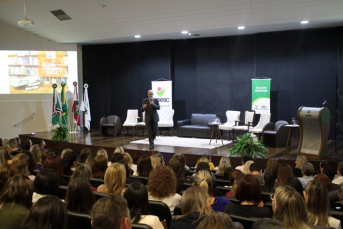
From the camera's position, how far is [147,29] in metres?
11.2

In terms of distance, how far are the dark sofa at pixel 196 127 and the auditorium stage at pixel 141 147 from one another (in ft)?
2.14

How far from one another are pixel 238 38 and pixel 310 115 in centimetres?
489

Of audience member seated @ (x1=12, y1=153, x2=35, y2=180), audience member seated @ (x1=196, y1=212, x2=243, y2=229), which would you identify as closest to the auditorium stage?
audience member seated @ (x1=12, y1=153, x2=35, y2=180)

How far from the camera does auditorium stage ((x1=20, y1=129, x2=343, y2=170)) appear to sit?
8.26 m

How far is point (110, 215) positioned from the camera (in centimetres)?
176

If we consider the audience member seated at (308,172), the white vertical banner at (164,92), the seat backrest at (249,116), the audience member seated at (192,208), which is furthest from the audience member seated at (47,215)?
the white vertical banner at (164,92)

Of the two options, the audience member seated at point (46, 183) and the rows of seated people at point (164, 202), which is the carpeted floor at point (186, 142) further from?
the audience member seated at point (46, 183)

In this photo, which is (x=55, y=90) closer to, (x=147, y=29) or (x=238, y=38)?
(x=147, y=29)

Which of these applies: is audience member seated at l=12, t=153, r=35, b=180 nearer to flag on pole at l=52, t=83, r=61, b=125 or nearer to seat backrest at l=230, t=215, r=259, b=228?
seat backrest at l=230, t=215, r=259, b=228

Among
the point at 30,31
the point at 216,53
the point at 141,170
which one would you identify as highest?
the point at 30,31

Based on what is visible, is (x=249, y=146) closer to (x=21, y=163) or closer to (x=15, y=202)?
(x=21, y=163)

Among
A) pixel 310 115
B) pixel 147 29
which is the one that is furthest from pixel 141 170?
pixel 147 29

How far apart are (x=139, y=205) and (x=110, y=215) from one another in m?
0.86

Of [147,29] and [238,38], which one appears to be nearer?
[147,29]
